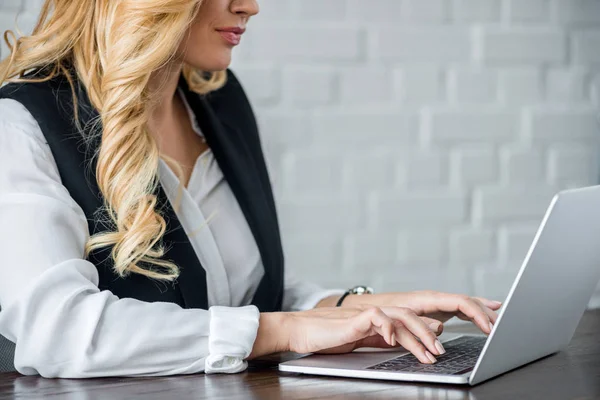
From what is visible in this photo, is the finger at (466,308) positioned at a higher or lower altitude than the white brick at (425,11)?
lower

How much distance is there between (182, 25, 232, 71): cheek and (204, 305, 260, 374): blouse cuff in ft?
1.82

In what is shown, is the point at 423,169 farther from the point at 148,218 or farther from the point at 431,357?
the point at 431,357

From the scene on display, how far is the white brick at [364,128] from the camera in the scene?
2182mm

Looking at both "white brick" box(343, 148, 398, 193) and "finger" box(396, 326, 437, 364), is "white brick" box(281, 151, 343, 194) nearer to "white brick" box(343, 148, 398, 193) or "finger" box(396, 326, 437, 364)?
"white brick" box(343, 148, 398, 193)

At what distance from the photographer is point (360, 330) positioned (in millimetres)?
1182

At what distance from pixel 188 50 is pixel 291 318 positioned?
0.59m

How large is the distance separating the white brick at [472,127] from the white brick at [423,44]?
15cm

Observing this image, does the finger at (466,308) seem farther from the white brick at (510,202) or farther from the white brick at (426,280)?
the white brick at (510,202)

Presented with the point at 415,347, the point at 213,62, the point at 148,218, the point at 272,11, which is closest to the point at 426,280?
the point at 272,11

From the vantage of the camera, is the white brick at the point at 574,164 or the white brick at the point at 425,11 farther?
the white brick at the point at 574,164

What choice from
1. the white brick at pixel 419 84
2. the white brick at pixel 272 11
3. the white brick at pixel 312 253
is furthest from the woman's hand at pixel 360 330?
the white brick at pixel 419 84

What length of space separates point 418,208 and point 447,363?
1.20 metres

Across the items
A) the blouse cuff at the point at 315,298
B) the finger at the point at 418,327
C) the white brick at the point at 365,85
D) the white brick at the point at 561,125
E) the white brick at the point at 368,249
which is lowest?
the white brick at the point at 368,249

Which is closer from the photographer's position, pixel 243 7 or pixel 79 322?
pixel 79 322
